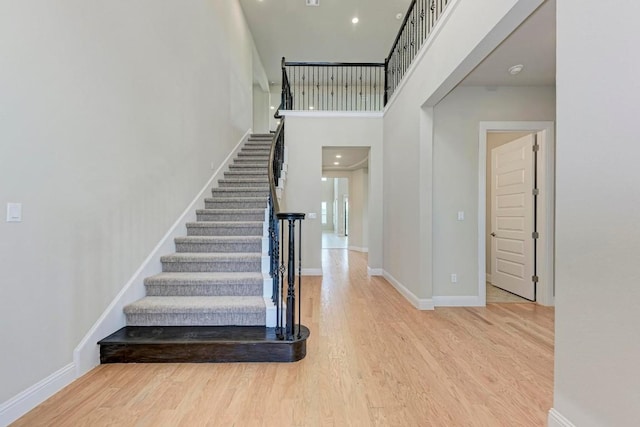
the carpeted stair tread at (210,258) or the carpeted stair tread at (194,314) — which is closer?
the carpeted stair tread at (194,314)

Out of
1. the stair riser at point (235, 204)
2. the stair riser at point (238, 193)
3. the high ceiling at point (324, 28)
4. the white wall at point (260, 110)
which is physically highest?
the high ceiling at point (324, 28)

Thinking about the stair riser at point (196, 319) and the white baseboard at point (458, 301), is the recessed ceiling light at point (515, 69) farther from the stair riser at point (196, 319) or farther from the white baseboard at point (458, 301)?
the stair riser at point (196, 319)

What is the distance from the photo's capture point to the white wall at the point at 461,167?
3795mm

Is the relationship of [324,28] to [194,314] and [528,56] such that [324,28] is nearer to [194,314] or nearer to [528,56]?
[528,56]

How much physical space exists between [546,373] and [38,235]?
3.50m

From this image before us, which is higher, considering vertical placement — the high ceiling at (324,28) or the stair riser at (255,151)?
the high ceiling at (324,28)

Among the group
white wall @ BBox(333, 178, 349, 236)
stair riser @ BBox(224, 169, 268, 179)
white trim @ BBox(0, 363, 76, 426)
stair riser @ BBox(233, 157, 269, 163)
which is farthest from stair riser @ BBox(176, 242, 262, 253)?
white wall @ BBox(333, 178, 349, 236)

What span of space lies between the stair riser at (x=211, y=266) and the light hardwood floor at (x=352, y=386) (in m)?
0.97

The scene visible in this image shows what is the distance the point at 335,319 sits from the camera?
325 cm

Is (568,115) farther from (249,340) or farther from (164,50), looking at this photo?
(164,50)

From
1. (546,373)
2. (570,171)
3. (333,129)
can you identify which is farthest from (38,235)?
(333,129)

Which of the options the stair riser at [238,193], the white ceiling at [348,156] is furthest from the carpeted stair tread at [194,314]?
the white ceiling at [348,156]

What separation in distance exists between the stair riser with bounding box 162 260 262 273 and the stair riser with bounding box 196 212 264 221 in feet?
3.26

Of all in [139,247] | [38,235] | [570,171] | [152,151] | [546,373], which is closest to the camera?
[570,171]
